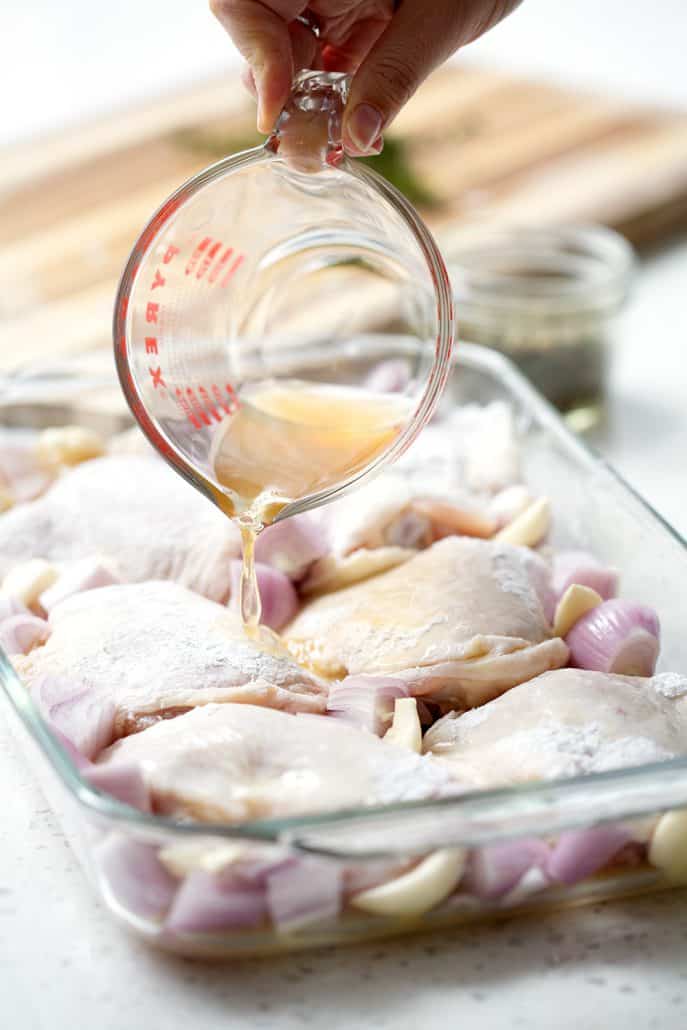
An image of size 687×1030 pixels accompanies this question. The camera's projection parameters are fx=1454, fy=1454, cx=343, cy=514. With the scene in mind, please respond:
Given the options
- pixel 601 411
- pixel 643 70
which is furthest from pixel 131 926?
pixel 643 70

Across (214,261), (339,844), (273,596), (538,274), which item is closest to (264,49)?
(214,261)

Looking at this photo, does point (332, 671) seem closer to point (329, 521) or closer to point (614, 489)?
point (329, 521)

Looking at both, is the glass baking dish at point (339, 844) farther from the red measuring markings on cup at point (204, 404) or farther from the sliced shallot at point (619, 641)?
the red measuring markings on cup at point (204, 404)

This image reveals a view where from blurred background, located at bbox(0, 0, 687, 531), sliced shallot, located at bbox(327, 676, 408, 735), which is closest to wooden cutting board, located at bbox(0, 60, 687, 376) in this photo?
blurred background, located at bbox(0, 0, 687, 531)

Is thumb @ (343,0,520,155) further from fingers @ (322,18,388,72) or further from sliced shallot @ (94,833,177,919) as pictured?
sliced shallot @ (94,833,177,919)

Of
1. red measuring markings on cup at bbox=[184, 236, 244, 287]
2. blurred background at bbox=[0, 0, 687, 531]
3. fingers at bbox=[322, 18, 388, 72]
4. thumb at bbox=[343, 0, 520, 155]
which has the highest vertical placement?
thumb at bbox=[343, 0, 520, 155]

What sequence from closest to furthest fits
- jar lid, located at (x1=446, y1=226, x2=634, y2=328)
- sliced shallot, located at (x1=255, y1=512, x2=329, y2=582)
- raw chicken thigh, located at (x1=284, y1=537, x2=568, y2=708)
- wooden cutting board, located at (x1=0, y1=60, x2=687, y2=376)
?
1. raw chicken thigh, located at (x1=284, y1=537, x2=568, y2=708)
2. sliced shallot, located at (x1=255, y1=512, x2=329, y2=582)
3. jar lid, located at (x1=446, y1=226, x2=634, y2=328)
4. wooden cutting board, located at (x1=0, y1=60, x2=687, y2=376)

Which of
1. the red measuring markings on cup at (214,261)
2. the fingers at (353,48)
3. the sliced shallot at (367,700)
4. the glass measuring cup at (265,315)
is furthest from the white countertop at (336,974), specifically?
the fingers at (353,48)
